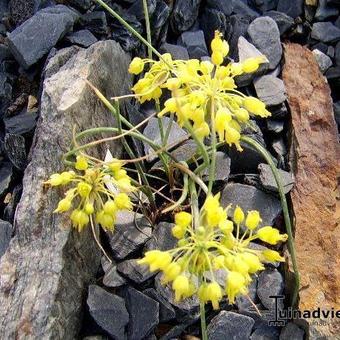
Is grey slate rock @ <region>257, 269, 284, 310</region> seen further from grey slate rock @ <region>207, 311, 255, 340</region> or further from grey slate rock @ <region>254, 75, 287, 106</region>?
grey slate rock @ <region>254, 75, 287, 106</region>

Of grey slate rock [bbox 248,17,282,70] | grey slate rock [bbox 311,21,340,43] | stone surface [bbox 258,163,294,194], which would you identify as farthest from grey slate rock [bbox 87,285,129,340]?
grey slate rock [bbox 311,21,340,43]

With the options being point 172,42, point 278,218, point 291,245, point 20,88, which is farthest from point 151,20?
point 291,245

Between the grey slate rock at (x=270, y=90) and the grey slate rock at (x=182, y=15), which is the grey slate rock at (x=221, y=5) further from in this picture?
the grey slate rock at (x=270, y=90)

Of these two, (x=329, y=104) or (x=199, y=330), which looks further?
(x=329, y=104)

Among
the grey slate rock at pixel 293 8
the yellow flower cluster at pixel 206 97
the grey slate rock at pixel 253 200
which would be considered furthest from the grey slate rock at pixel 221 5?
the yellow flower cluster at pixel 206 97

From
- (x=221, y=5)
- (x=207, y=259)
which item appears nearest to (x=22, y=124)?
(x=221, y=5)

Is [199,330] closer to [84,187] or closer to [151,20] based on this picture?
[84,187]
